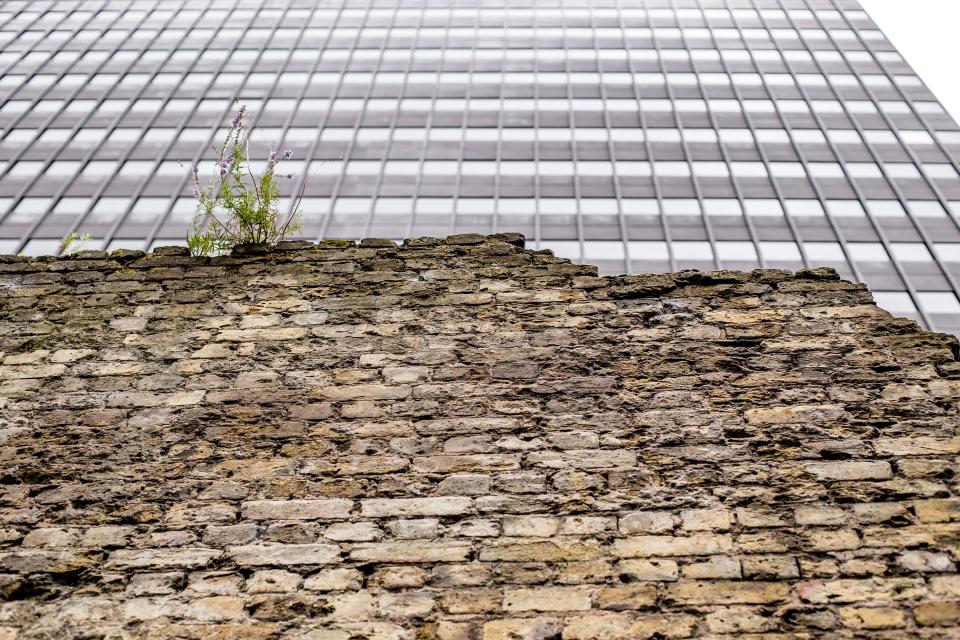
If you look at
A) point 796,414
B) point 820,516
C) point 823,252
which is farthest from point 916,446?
point 823,252

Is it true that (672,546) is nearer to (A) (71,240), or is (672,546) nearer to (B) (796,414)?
(B) (796,414)

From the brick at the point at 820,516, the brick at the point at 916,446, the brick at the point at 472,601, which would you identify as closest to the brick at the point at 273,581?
the brick at the point at 472,601

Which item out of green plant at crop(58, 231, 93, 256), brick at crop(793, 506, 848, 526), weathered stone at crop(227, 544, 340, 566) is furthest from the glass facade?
weathered stone at crop(227, 544, 340, 566)

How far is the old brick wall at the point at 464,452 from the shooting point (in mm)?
2752

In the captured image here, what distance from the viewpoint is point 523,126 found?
101ft

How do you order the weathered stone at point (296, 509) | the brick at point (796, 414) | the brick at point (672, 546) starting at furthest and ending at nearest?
the brick at point (796, 414) → the weathered stone at point (296, 509) → the brick at point (672, 546)

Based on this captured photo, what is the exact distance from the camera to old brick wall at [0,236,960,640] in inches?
108

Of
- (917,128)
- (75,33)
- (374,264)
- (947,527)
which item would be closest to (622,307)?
(374,264)

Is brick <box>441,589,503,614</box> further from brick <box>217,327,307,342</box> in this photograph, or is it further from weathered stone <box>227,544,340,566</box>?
brick <box>217,327,307,342</box>

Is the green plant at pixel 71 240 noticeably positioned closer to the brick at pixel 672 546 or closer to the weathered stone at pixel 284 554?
the weathered stone at pixel 284 554

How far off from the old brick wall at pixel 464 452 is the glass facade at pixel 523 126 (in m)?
21.2

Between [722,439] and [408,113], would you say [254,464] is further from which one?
[408,113]

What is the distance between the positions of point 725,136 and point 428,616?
30.3 meters

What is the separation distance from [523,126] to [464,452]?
95.4ft
